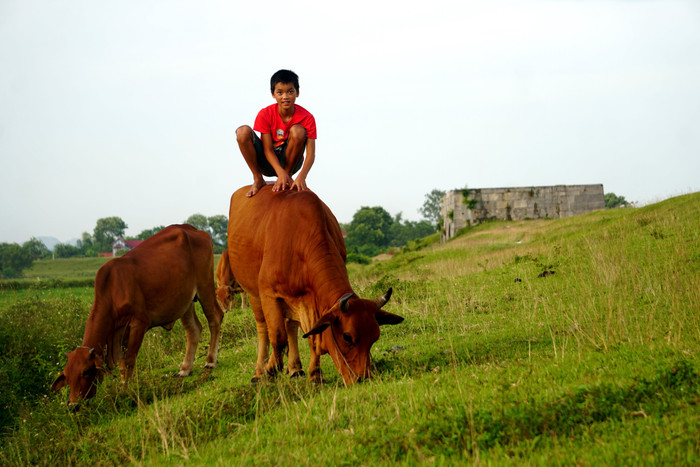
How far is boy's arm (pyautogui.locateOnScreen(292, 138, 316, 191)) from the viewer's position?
6.92 m

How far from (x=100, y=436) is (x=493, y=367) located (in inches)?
153

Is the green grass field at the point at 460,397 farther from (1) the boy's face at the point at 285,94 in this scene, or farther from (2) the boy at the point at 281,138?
(1) the boy's face at the point at 285,94

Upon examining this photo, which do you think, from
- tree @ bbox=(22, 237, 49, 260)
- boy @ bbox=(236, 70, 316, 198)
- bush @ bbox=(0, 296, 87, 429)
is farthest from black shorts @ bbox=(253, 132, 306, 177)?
tree @ bbox=(22, 237, 49, 260)

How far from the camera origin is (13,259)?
269 feet

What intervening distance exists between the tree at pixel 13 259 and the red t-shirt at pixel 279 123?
84943 millimetres

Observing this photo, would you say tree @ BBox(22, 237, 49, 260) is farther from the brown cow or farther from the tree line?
the brown cow

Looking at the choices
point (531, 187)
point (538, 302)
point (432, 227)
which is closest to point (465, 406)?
point (538, 302)

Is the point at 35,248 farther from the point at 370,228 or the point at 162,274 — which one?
the point at 162,274

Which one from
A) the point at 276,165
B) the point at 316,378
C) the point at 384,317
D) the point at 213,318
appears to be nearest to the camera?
the point at 384,317

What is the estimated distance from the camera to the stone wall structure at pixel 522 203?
36000 millimetres

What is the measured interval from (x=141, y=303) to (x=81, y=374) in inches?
57.1

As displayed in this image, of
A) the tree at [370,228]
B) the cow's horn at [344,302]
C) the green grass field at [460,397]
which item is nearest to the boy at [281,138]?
the cow's horn at [344,302]

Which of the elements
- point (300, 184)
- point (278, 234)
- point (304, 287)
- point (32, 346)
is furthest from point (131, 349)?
point (32, 346)

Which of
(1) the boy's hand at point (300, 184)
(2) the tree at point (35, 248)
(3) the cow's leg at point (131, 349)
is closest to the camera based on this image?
(1) the boy's hand at point (300, 184)
